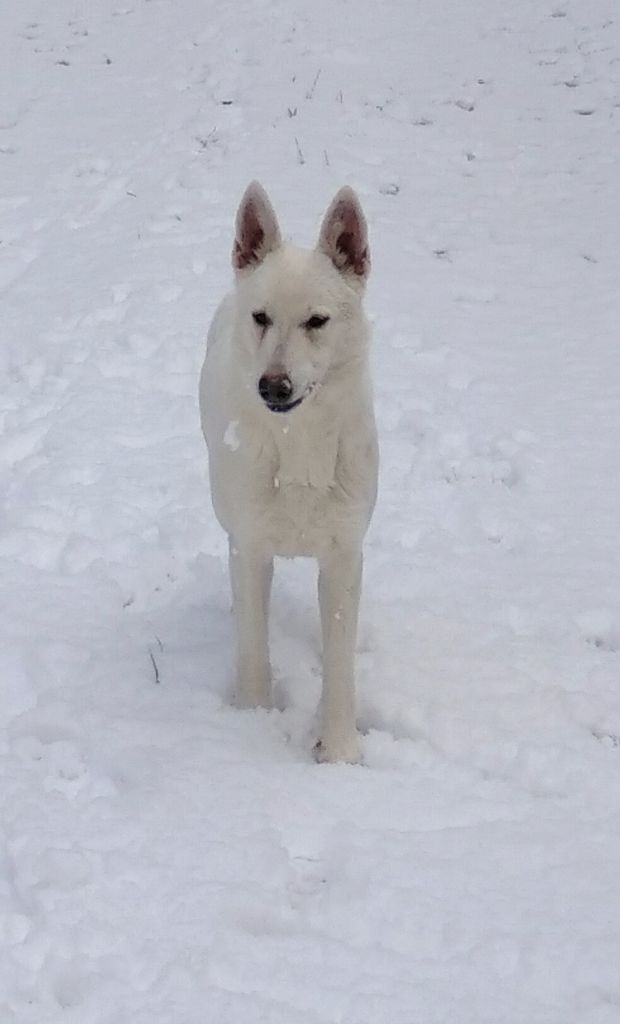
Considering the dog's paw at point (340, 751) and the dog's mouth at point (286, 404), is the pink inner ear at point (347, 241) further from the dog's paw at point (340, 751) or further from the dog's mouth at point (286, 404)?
the dog's paw at point (340, 751)

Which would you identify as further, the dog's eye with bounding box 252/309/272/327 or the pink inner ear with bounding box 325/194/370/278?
the pink inner ear with bounding box 325/194/370/278

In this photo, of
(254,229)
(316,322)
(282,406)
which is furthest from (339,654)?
(254,229)

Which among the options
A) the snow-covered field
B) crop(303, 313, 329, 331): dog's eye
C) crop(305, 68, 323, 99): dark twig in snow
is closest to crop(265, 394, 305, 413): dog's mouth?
crop(303, 313, 329, 331): dog's eye

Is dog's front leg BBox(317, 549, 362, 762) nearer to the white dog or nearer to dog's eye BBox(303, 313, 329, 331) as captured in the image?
the white dog

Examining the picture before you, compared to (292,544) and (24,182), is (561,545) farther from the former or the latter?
(24,182)

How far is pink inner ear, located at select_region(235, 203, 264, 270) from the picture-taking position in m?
3.38

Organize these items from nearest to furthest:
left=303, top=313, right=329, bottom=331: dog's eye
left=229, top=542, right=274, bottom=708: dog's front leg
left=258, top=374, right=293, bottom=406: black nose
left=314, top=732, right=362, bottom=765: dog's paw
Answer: left=258, top=374, right=293, bottom=406: black nose
left=303, top=313, right=329, bottom=331: dog's eye
left=314, top=732, right=362, bottom=765: dog's paw
left=229, top=542, right=274, bottom=708: dog's front leg

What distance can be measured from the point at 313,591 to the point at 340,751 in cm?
116

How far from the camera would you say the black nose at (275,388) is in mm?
3047

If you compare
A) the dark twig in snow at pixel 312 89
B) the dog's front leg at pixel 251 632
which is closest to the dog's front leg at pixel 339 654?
the dog's front leg at pixel 251 632

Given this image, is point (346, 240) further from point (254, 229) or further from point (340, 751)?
point (340, 751)

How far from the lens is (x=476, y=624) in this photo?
14.4 ft

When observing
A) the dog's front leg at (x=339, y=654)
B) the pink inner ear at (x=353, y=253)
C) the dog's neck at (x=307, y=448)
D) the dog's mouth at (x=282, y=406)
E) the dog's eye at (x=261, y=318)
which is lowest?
the dog's front leg at (x=339, y=654)

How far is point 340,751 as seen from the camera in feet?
11.8
